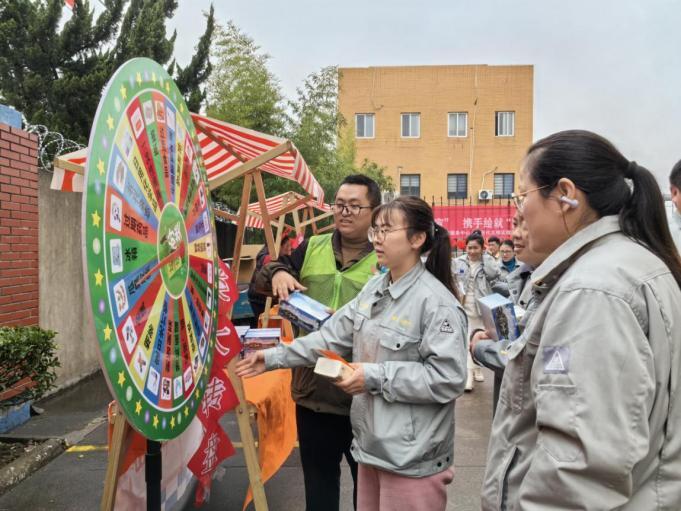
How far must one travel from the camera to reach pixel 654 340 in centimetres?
112

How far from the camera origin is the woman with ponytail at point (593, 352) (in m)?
1.07

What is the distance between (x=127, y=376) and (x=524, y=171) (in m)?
1.15

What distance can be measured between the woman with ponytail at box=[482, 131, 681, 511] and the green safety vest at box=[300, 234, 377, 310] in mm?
1300

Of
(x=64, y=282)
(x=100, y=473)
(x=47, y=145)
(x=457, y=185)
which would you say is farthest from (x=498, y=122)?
(x=100, y=473)

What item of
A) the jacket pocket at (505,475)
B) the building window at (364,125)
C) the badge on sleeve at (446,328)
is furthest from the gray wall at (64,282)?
the building window at (364,125)

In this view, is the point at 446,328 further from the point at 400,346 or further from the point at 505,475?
the point at 505,475

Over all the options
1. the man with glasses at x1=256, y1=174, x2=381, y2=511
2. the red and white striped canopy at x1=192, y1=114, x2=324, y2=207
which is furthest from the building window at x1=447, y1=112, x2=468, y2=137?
the man with glasses at x1=256, y1=174, x2=381, y2=511

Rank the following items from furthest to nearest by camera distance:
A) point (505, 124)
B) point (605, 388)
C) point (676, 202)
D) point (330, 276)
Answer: point (505, 124) < point (676, 202) < point (330, 276) < point (605, 388)

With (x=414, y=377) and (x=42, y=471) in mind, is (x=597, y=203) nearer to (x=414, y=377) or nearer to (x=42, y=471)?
(x=414, y=377)

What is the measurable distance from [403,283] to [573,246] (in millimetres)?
919

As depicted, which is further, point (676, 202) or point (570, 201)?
point (676, 202)

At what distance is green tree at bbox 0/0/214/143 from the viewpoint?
9945 millimetres

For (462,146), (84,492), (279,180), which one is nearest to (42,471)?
(84,492)

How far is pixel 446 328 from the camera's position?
2.00 metres
